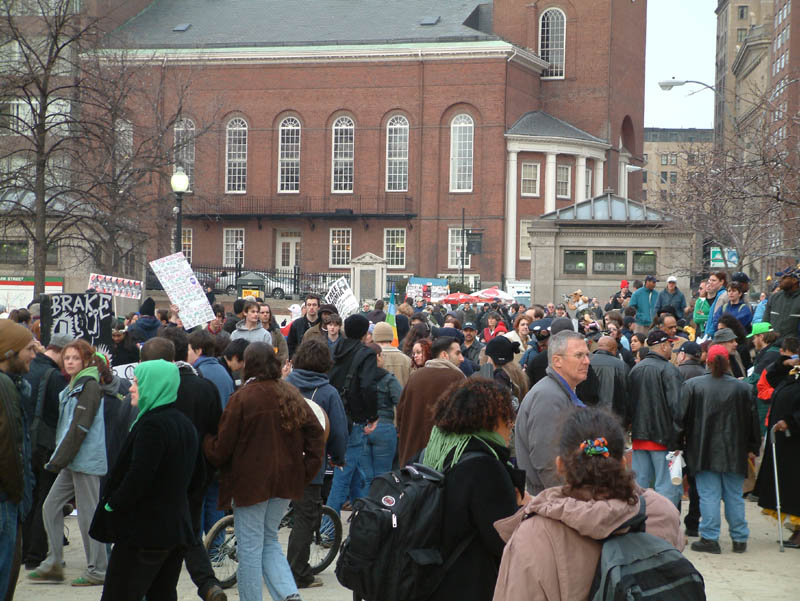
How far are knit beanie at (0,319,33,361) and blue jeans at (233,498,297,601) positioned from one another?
1.72 meters

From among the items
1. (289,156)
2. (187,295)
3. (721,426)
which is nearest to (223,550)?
(721,426)

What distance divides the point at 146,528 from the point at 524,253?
5466cm

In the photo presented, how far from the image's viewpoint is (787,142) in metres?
20.5

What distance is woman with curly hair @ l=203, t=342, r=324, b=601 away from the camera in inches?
277

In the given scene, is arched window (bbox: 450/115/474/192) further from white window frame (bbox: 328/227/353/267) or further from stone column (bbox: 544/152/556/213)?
white window frame (bbox: 328/227/353/267)

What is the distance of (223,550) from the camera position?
28.0 ft

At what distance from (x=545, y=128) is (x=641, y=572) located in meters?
58.5

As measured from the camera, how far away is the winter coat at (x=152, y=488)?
6.37 meters

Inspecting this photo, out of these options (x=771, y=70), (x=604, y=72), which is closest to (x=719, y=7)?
(x=771, y=70)

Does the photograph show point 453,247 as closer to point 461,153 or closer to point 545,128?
point 461,153

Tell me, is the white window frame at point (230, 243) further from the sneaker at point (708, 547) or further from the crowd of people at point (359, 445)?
the sneaker at point (708, 547)

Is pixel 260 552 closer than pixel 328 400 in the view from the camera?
Yes

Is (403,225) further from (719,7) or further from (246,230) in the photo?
(719,7)

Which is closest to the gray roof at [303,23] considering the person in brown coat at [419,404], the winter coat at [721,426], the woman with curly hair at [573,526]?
the winter coat at [721,426]
